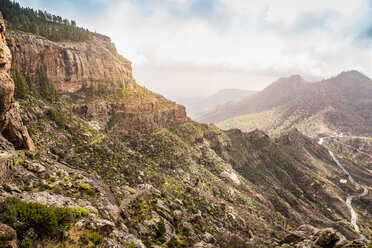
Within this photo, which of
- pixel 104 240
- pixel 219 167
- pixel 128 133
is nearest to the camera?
pixel 104 240

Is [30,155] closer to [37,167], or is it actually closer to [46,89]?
[37,167]

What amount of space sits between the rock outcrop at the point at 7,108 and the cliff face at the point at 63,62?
45785 mm

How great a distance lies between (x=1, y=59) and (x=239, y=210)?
8570cm

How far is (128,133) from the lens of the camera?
8181 centimetres

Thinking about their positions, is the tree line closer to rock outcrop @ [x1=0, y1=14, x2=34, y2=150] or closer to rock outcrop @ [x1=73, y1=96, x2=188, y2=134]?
rock outcrop @ [x1=73, y1=96, x2=188, y2=134]

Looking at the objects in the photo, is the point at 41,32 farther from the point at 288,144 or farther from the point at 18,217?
the point at 288,144

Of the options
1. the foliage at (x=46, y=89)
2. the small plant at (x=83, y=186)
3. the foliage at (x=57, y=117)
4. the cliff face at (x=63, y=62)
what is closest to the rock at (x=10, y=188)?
the small plant at (x=83, y=186)

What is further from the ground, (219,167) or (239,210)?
(219,167)

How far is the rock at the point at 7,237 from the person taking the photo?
11867 mm

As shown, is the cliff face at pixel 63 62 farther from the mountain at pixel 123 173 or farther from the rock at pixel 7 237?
the rock at pixel 7 237

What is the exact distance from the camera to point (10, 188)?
62.6 ft

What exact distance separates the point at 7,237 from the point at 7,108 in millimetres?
27821

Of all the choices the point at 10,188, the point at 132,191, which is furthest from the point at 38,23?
the point at 10,188

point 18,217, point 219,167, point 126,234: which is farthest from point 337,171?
point 18,217
